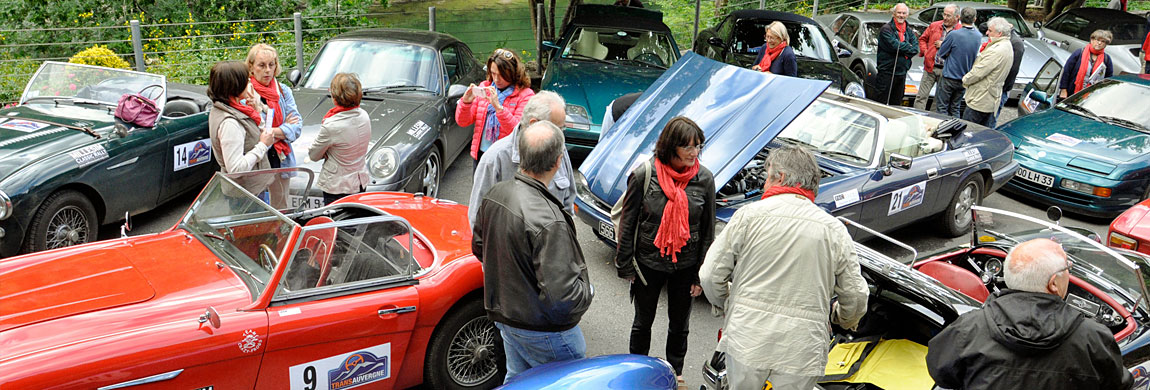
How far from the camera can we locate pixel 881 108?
279 inches

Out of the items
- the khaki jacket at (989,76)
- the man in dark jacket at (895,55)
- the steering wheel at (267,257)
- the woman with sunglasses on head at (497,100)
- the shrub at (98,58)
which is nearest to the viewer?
the steering wheel at (267,257)

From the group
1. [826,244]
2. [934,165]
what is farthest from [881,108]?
[826,244]

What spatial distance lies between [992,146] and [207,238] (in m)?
6.62

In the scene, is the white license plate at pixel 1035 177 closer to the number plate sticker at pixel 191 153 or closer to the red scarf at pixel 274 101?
the red scarf at pixel 274 101

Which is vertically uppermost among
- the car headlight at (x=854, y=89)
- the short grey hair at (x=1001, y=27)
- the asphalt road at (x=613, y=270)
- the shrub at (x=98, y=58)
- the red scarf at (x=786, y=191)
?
the short grey hair at (x=1001, y=27)

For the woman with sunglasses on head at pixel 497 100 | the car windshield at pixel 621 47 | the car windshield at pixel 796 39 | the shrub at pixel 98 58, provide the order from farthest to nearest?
the car windshield at pixel 796 39 < the car windshield at pixel 621 47 < the shrub at pixel 98 58 < the woman with sunglasses on head at pixel 497 100

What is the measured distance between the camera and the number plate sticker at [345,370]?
371cm

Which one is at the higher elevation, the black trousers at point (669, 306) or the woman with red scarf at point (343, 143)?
the woman with red scarf at point (343, 143)

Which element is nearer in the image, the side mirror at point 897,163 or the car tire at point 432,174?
the side mirror at point 897,163

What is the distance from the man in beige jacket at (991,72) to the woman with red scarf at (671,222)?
617cm

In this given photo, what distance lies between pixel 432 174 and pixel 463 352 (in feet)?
10.9

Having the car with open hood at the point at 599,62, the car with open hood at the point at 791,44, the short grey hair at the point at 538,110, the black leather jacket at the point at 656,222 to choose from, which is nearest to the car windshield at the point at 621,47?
the car with open hood at the point at 599,62

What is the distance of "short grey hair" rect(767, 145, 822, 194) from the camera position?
3.27 m

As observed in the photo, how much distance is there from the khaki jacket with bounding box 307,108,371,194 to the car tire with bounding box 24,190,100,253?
1.76 metres
